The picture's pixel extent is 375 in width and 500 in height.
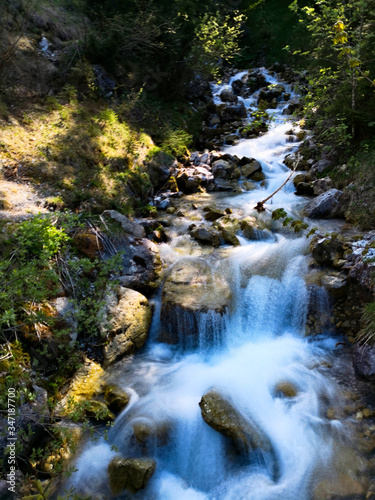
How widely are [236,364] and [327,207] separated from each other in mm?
4893

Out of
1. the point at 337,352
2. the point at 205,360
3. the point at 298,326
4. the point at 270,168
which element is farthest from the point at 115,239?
the point at 270,168

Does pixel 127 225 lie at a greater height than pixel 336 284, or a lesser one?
greater

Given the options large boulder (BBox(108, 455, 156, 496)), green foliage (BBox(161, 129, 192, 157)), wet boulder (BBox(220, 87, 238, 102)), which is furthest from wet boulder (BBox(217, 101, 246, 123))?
large boulder (BBox(108, 455, 156, 496))

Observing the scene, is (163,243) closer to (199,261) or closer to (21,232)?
(199,261)

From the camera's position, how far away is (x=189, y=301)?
5621 millimetres

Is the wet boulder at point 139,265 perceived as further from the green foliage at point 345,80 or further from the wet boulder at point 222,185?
the green foliage at point 345,80

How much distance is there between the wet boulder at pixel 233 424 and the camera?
149 inches

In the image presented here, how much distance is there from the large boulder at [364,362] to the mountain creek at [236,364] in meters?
0.02

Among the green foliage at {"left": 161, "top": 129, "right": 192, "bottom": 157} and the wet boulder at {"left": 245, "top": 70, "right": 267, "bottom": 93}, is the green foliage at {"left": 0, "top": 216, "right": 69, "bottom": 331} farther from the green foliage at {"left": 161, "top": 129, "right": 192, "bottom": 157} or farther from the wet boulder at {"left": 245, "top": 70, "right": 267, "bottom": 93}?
the wet boulder at {"left": 245, "top": 70, "right": 267, "bottom": 93}

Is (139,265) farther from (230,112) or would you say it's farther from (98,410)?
(230,112)

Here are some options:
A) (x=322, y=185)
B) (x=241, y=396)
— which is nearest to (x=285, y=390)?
(x=241, y=396)

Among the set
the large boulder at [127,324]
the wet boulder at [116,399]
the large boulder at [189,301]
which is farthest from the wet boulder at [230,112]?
the wet boulder at [116,399]

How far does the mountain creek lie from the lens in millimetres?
3607

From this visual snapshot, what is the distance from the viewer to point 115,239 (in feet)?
20.3
